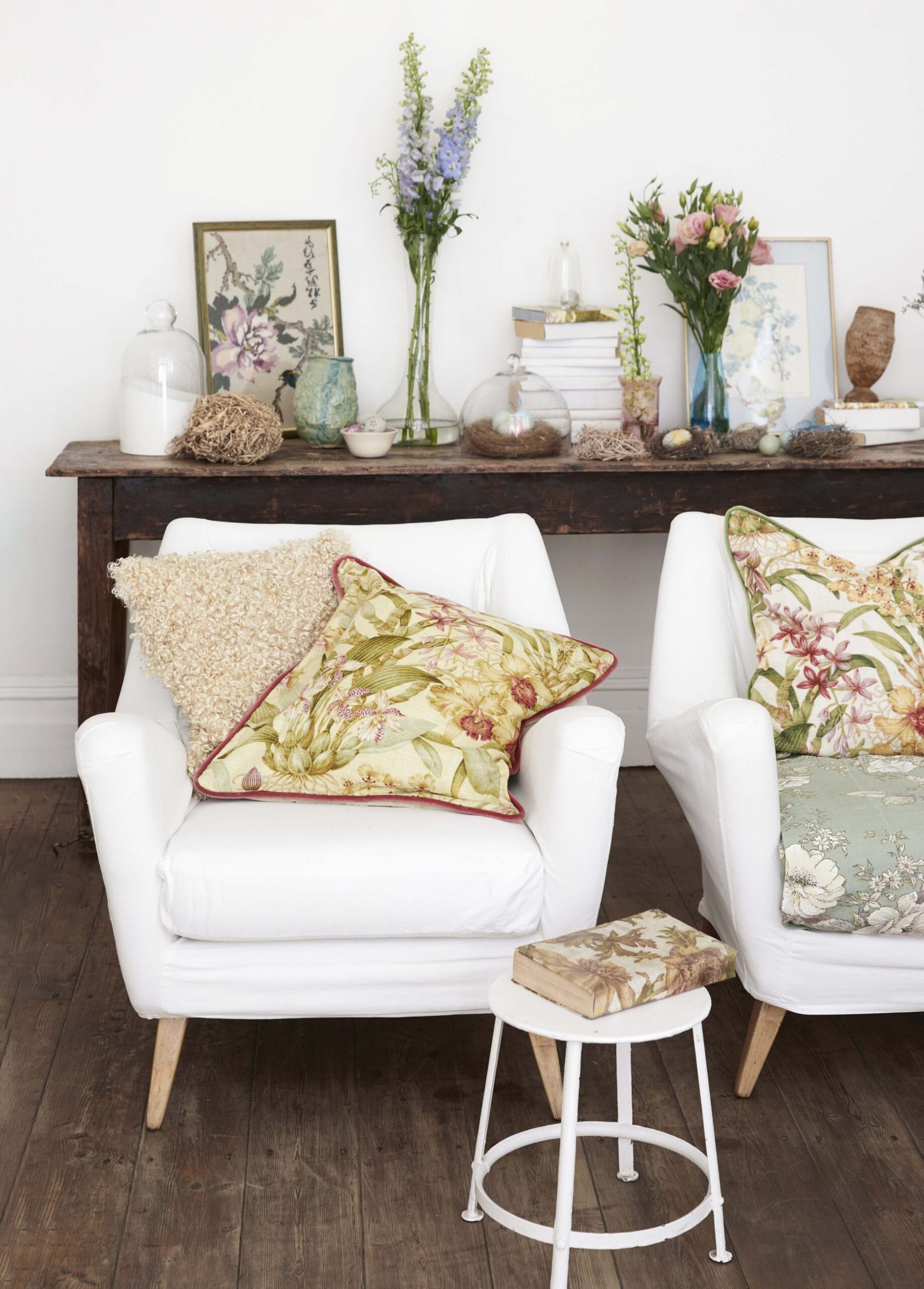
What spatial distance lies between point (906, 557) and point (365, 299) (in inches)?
59.6

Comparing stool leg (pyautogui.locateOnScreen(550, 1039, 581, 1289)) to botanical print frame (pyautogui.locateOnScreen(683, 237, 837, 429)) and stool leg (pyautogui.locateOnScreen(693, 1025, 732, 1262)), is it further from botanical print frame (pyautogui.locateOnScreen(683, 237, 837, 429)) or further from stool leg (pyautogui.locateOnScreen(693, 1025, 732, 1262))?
botanical print frame (pyautogui.locateOnScreen(683, 237, 837, 429))

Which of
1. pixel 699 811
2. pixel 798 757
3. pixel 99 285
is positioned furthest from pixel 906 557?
pixel 99 285

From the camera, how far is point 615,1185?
1787 mm

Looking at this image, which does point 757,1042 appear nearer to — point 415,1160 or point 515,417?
point 415,1160

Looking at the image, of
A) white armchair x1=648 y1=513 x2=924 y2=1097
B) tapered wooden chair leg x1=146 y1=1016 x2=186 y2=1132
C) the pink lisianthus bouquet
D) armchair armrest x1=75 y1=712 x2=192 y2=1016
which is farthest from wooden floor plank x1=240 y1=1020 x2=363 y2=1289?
the pink lisianthus bouquet

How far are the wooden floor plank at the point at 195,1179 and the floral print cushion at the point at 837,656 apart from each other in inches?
41.8

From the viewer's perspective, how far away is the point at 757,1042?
1.99 meters

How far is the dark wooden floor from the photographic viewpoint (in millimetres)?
1642

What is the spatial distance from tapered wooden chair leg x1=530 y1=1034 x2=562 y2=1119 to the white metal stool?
15cm

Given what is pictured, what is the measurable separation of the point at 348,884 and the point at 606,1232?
569mm

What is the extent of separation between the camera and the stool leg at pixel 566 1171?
1.48 m

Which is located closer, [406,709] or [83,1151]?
[83,1151]

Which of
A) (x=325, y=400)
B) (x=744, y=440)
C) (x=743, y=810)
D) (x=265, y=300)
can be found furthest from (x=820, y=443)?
(x=265, y=300)

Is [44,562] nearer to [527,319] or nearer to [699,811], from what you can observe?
[527,319]
